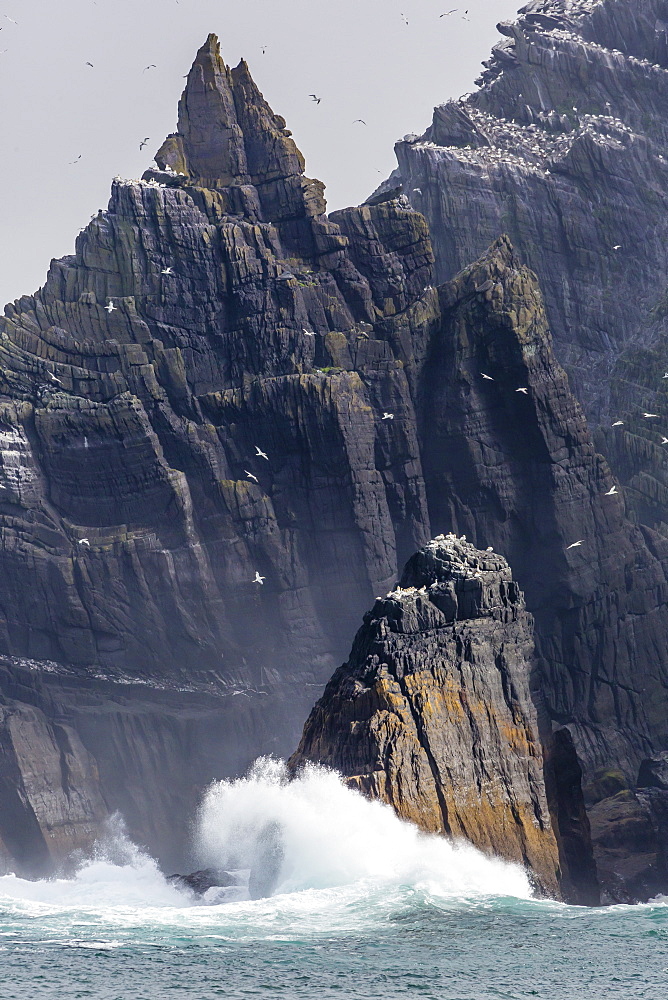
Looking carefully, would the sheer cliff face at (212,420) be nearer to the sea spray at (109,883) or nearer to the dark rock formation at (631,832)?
the sea spray at (109,883)

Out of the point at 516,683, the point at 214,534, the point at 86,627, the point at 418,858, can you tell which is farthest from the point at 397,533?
the point at 418,858

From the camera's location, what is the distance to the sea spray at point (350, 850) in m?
110

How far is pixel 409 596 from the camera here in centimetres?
11825

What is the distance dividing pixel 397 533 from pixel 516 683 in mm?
35158

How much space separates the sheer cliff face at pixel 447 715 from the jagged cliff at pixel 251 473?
27421 mm

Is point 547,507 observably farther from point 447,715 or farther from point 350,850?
point 350,850

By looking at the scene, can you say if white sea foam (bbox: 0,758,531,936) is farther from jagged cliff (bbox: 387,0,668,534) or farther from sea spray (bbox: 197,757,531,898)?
jagged cliff (bbox: 387,0,668,534)

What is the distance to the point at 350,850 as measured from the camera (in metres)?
110

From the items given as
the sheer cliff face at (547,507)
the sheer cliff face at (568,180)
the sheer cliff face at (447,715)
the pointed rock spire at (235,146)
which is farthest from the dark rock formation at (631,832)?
the pointed rock spire at (235,146)

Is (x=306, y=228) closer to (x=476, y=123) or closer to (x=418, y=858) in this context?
(x=476, y=123)

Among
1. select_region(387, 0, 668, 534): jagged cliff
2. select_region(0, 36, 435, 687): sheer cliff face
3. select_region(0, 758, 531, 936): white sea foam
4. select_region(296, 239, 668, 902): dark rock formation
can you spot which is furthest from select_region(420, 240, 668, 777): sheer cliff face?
A: select_region(0, 758, 531, 936): white sea foam

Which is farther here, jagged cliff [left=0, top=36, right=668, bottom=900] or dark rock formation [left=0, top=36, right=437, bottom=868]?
jagged cliff [left=0, top=36, right=668, bottom=900]

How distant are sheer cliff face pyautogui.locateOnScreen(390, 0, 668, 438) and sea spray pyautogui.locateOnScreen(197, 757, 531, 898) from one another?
227 ft

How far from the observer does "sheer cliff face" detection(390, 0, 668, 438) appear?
7141 inches
